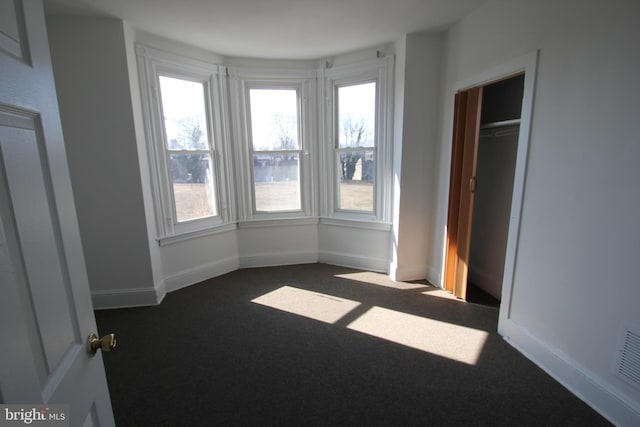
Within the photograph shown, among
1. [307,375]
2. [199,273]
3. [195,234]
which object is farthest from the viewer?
[199,273]

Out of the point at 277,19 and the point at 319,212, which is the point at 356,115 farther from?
the point at 277,19

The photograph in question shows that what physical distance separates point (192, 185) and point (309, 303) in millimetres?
1828

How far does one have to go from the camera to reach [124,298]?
297 centimetres

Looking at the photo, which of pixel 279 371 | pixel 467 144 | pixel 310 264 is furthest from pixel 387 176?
pixel 279 371

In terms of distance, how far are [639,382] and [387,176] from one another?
2469mm

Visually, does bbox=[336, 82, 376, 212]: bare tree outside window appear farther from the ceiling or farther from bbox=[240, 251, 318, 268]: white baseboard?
bbox=[240, 251, 318, 268]: white baseboard

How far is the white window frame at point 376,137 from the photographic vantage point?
3.38 metres

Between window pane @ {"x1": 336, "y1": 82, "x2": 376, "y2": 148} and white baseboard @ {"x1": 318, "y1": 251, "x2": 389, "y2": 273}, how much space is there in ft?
4.56

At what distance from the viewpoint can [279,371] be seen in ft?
6.82

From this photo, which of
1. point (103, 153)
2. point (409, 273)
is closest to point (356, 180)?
point (409, 273)

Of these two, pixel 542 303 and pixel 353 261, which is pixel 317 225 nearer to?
pixel 353 261

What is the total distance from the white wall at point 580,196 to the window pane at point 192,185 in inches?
119

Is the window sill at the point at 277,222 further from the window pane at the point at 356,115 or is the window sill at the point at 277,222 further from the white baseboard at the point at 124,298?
the white baseboard at the point at 124,298

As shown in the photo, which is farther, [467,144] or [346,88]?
[346,88]
